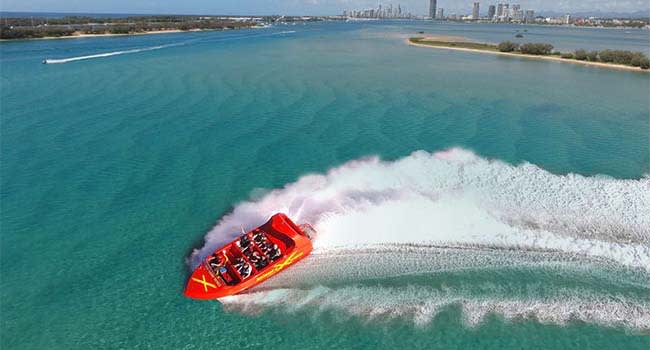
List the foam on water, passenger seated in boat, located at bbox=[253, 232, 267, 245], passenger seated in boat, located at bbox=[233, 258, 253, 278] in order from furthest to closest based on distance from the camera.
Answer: the foam on water
passenger seated in boat, located at bbox=[253, 232, 267, 245]
passenger seated in boat, located at bbox=[233, 258, 253, 278]

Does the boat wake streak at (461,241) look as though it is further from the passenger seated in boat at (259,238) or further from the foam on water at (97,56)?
the foam on water at (97,56)

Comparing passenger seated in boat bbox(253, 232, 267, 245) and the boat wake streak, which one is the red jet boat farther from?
the boat wake streak

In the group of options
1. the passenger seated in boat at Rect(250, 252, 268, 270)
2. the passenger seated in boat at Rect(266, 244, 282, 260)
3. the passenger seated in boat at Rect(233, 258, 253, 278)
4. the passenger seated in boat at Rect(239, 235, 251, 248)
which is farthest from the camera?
the passenger seated in boat at Rect(239, 235, 251, 248)

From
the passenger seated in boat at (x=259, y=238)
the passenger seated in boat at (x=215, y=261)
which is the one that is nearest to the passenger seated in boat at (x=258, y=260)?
the passenger seated in boat at (x=259, y=238)

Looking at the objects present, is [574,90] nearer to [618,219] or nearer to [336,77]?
[336,77]

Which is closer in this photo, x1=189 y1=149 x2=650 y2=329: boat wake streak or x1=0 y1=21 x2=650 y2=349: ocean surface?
x1=0 y1=21 x2=650 y2=349: ocean surface

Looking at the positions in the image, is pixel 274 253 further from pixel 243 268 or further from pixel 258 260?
pixel 243 268

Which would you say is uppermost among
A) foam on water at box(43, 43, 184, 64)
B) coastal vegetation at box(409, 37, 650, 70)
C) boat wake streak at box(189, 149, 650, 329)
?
foam on water at box(43, 43, 184, 64)

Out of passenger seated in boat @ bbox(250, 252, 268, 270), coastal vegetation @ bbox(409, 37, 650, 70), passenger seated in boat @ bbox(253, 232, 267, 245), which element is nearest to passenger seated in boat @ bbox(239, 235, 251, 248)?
passenger seated in boat @ bbox(253, 232, 267, 245)
